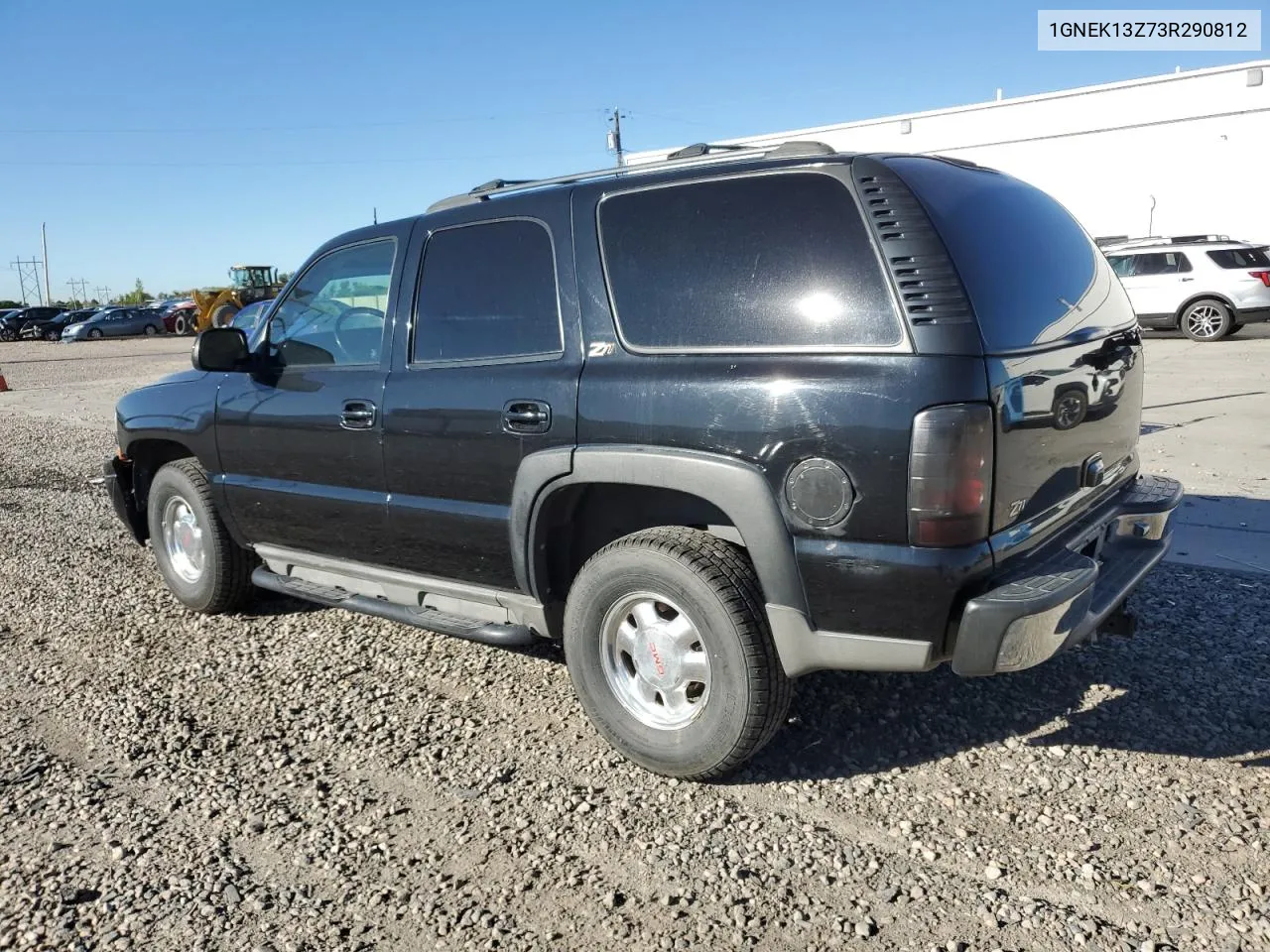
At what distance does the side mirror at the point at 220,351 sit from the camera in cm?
435

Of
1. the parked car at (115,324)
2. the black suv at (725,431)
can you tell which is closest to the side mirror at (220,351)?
the black suv at (725,431)

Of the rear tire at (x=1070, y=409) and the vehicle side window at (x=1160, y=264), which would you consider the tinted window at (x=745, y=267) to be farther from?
the vehicle side window at (x=1160, y=264)

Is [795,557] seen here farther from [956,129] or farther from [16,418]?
[956,129]

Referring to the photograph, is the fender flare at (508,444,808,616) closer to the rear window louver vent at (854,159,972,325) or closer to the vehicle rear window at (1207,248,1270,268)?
the rear window louver vent at (854,159,972,325)

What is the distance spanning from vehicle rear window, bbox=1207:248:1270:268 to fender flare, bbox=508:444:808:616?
18.0m

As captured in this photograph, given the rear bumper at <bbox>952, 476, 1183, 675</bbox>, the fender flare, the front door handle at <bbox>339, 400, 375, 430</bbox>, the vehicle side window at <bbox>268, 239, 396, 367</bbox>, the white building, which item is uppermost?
the white building

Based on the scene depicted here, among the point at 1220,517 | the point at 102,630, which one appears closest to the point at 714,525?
the point at 102,630

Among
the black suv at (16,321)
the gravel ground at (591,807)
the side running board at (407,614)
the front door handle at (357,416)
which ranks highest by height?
the black suv at (16,321)

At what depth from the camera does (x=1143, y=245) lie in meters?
18.8

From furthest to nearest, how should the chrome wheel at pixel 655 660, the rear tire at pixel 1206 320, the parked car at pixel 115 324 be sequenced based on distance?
the parked car at pixel 115 324, the rear tire at pixel 1206 320, the chrome wheel at pixel 655 660

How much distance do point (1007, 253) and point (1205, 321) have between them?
17.4 meters

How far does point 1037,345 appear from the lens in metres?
2.94

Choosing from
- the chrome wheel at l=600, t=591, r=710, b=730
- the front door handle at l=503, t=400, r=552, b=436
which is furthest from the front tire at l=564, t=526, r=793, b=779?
the front door handle at l=503, t=400, r=552, b=436

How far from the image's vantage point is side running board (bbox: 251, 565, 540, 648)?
369 centimetres
